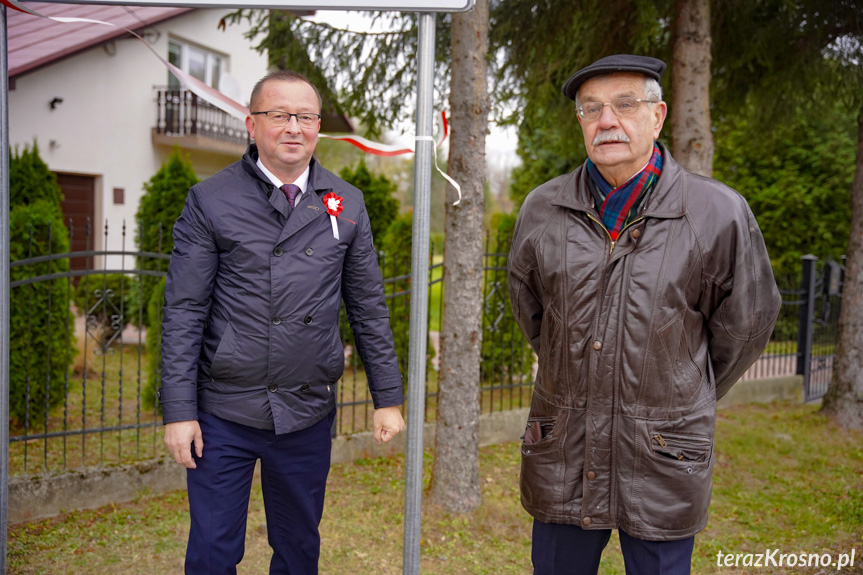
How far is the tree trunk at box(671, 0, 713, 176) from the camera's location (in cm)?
518

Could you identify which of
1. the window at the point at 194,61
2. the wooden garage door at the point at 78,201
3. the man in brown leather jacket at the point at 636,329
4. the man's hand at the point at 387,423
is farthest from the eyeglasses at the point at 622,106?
the window at the point at 194,61

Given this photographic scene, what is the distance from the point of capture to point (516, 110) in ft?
22.4

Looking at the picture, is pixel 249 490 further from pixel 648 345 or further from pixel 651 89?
pixel 651 89

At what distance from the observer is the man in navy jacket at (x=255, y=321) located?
2334 mm

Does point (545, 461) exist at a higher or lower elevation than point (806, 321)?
higher

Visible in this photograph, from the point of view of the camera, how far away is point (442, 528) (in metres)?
4.16

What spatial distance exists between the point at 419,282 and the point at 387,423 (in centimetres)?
57

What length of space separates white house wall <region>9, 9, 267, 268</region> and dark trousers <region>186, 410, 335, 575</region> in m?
9.65

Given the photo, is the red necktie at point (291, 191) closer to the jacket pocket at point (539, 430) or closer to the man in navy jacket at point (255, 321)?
the man in navy jacket at point (255, 321)

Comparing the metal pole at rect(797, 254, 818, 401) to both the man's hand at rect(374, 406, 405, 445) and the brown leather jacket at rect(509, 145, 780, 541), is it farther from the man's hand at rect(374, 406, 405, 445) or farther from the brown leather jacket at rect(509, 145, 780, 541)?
the man's hand at rect(374, 406, 405, 445)

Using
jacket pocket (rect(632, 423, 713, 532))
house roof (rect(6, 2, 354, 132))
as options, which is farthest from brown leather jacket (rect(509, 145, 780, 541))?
house roof (rect(6, 2, 354, 132))

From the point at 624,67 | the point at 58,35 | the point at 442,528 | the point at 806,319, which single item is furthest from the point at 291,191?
the point at 58,35

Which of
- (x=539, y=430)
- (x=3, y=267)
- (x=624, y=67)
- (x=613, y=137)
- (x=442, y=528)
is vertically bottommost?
(x=442, y=528)

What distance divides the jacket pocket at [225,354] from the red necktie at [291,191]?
484 millimetres
